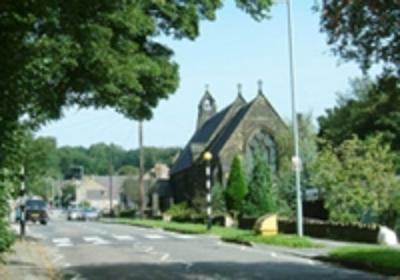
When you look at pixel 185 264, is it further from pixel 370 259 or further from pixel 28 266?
pixel 370 259

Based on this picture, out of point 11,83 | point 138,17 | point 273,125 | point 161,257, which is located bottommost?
point 161,257

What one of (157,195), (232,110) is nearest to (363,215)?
(232,110)

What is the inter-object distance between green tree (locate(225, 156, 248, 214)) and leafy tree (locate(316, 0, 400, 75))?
4382 centimetres

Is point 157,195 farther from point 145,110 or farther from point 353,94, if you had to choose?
point 145,110

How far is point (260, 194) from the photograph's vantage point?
5266 cm

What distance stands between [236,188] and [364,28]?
46218 mm

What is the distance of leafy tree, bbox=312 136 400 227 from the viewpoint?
38.3 metres

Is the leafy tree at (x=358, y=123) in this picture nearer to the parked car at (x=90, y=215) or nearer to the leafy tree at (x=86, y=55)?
the parked car at (x=90, y=215)

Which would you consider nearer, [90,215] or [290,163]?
[290,163]

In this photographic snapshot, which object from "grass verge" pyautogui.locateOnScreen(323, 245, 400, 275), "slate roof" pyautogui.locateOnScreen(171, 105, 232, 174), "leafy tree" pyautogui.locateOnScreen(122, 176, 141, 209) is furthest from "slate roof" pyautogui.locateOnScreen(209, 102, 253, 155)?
"grass verge" pyautogui.locateOnScreen(323, 245, 400, 275)

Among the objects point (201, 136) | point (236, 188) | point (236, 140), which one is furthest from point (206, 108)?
point (236, 188)

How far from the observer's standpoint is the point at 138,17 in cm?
1608

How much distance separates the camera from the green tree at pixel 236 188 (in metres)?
60.6

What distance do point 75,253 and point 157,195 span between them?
251ft
